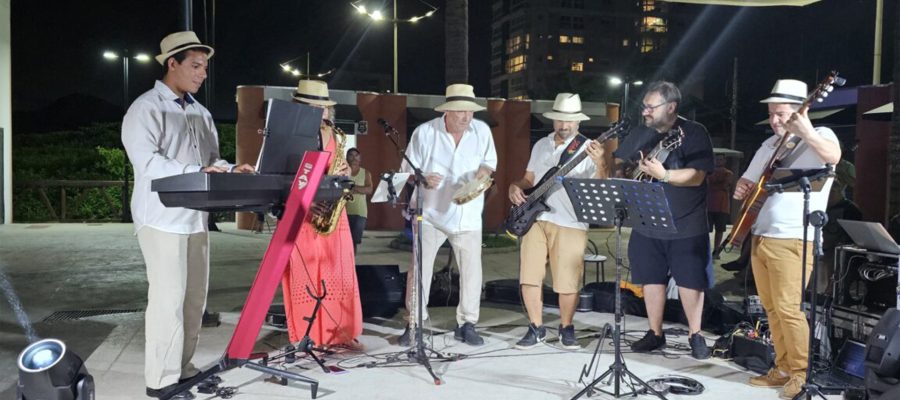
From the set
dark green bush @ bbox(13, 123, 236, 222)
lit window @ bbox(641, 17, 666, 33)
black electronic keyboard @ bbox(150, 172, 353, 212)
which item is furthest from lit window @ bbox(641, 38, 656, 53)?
black electronic keyboard @ bbox(150, 172, 353, 212)

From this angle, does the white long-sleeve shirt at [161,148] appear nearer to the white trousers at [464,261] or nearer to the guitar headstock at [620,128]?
the white trousers at [464,261]

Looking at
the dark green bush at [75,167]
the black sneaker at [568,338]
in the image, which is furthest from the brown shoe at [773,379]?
the dark green bush at [75,167]

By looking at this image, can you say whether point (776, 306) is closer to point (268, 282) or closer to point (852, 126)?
point (268, 282)

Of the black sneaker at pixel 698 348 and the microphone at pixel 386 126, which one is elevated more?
the microphone at pixel 386 126

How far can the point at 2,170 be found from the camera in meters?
18.8

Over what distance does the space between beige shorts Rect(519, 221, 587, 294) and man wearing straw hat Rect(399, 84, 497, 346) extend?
1.46ft

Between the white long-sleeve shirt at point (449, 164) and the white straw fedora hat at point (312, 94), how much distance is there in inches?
33.8

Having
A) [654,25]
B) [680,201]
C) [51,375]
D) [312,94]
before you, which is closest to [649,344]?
[680,201]

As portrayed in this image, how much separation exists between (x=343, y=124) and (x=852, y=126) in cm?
1316

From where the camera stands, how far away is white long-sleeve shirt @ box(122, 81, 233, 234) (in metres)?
4.08

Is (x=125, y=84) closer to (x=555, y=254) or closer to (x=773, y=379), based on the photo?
(x=555, y=254)

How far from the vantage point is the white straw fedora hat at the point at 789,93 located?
15.2ft

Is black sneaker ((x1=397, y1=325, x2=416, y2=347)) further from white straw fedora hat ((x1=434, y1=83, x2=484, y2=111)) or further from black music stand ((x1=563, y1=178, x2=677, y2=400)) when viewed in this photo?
white straw fedora hat ((x1=434, y1=83, x2=484, y2=111))

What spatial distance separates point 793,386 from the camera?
4.58m
